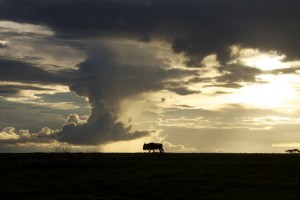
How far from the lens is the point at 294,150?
84.4 meters
